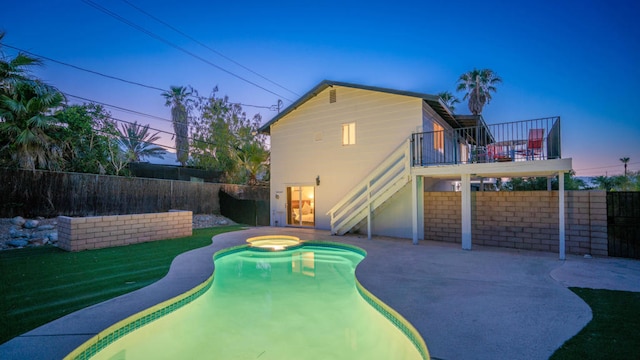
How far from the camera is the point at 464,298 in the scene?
4.41 meters

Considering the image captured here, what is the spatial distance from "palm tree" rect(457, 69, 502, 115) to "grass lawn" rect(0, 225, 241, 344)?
850 inches

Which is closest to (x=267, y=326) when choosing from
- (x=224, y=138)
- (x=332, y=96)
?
(x=332, y=96)

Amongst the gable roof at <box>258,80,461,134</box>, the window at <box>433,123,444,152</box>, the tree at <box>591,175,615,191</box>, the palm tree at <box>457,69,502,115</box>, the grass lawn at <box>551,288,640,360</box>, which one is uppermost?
the palm tree at <box>457,69,502,115</box>

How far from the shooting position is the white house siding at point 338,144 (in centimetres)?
1099

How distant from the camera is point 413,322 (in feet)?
11.5

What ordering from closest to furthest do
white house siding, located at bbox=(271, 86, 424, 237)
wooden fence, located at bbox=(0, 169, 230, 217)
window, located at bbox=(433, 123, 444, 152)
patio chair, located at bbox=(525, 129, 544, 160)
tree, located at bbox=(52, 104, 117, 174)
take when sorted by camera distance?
patio chair, located at bbox=(525, 129, 544, 160) < wooden fence, located at bbox=(0, 169, 230, 217) < white house siding, located at bbox=(271, 86, 424, 237) < tree, located at bbox=(52, 104, 117, 174) < window, located at bbox=(433, 123, 444, 152)

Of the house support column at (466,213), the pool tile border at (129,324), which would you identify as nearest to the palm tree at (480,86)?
the house support column at (466,213)

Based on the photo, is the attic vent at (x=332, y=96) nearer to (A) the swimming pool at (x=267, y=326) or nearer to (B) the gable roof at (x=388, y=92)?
(B) the gable roof at (x=388, y=92)

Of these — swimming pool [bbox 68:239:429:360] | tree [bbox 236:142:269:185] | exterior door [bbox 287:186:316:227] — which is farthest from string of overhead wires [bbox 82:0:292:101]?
swimming pool [bbox 68:239:429:360]

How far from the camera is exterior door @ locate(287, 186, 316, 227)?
13633 mm

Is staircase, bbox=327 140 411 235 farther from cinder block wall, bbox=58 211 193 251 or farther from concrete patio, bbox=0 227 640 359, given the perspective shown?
cinder block wall, bbox=58 211 193 251

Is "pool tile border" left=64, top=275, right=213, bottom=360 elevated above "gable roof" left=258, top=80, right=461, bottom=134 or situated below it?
below

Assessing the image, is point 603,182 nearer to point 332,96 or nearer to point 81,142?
point 332,96

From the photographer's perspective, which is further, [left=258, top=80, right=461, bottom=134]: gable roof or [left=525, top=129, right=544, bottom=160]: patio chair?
[left=258, top=80, right=461, bottom=134]: gable roof
